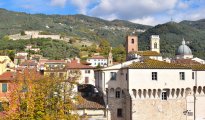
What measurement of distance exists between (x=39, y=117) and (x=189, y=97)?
72.9ft

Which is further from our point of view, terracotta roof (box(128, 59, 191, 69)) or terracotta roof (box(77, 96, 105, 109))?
terracotta roof (box(128, 59, 191, 69))

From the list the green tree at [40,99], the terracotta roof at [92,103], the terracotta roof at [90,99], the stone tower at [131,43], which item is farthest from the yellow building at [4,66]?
the stone tower at [131,43]

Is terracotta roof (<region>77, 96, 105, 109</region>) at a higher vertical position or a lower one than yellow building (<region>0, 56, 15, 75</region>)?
lower

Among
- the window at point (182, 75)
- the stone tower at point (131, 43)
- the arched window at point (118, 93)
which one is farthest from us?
the stone tower at point (131, 43)

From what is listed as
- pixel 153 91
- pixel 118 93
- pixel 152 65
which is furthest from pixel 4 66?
pixel 153 91

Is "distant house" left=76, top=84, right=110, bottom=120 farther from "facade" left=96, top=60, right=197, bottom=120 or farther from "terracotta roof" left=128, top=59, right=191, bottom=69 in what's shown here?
"terracotta roof" left=128, top=59, right=191, bottom=69

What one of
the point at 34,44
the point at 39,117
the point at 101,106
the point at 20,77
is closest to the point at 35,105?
the point at 39,117

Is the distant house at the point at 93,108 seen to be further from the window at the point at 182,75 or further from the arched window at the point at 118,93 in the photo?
the window at the point at 182,75

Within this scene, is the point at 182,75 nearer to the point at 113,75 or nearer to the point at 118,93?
the point at 118,93

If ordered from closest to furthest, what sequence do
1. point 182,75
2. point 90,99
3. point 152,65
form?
point 152,65, point 182,75, point 90,99

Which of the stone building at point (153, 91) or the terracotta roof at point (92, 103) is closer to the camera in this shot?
the terracotta roof at point (92, 103)

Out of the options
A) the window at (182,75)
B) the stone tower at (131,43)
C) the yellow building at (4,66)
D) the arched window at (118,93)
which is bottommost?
the arched window at (118,93)

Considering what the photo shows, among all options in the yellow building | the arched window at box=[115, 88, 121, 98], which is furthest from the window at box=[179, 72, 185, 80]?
the yellow building

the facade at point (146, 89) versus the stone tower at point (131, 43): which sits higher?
the stone tower at point (131, 43)
